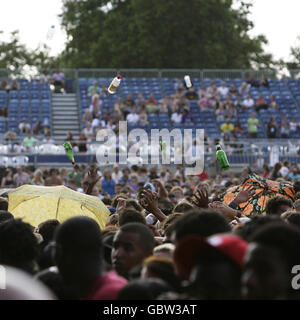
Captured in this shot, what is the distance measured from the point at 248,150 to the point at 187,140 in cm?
229

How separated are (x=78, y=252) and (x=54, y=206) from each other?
554 cm

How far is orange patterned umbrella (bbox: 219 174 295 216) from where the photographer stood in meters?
9.93

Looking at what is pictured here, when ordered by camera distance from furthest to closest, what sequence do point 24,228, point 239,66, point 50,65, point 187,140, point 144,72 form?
point 50,65
point 239,66
point 144,72
point 187,140
point 24,228

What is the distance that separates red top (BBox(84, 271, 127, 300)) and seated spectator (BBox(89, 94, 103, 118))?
25.8m

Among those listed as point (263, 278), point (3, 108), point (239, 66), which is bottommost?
point (263, 278)

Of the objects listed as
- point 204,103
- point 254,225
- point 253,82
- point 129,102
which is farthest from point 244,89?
point 254,225

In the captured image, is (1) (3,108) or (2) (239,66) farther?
(2) (239,66)

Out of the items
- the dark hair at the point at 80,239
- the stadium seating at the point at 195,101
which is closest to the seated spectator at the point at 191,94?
the stadium seating at the point at 195,101

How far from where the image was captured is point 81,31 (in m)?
46.4

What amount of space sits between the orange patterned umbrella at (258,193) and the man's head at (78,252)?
5.58m

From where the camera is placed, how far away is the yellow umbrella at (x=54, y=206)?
31.5 feet

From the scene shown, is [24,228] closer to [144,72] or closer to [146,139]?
[146,139]

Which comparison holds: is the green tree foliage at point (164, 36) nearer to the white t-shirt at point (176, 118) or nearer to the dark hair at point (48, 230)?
the white t-shirt at point (176, 118)

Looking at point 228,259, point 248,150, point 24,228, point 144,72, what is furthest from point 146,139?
point 228,259
